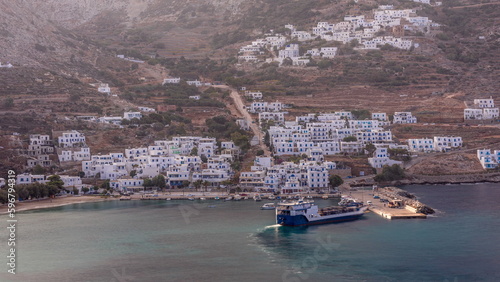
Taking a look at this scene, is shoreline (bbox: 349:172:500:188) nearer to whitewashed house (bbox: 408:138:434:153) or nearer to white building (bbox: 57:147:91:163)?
whitewashed house (bbox: 408:138:434:153)

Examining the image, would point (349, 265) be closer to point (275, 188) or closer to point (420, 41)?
point (275, 188)

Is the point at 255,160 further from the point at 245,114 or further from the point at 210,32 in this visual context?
the point at 210,32

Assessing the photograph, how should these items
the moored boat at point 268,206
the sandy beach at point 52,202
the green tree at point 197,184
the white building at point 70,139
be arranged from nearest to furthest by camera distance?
the moored boat at point 268,206 → the sandy beach at point 52,202 → the green tree at point 197,184 → the white building at point 70,139

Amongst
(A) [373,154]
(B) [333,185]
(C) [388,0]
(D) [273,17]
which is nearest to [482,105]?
(A) [373,154]

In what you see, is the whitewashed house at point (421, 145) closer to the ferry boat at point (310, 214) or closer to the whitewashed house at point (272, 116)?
the whitewashed house at point (272, 116)

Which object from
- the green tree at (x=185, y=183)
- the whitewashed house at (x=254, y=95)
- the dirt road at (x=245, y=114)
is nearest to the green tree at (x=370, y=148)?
the dirt road at (x=245, y=114)

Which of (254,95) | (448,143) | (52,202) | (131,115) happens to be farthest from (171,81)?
(52,202)
